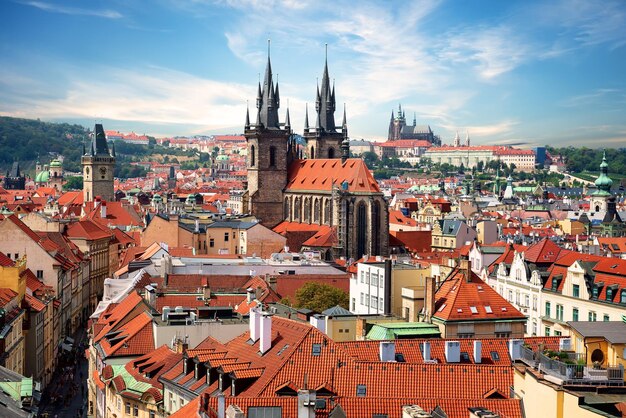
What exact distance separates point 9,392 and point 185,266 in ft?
124

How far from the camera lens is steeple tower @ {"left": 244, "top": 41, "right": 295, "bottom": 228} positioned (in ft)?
387

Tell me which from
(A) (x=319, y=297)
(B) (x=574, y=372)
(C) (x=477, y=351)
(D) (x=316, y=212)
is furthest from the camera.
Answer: (D) (x=316, y=212)

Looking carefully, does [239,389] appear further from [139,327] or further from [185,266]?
[185,266]

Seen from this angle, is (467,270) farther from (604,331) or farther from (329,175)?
(329,175)

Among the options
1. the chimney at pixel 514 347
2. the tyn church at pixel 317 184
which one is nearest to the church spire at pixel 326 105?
the tyn church at pixel 317 184

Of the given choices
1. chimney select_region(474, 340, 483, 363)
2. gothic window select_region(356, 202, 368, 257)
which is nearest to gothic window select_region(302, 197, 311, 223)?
gothic window select_region(356, 202, 368, 257)

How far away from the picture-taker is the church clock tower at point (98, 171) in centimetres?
16688

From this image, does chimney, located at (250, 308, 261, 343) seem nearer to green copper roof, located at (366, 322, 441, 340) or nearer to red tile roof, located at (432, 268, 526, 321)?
green copper roof, located at (366, 322, 441, 340)

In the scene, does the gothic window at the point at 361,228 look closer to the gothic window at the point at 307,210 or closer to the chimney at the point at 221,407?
the gothic window at the point at 307,210

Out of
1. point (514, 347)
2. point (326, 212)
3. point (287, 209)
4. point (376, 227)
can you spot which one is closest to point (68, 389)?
point (514, 347)

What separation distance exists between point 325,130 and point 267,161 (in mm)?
12588

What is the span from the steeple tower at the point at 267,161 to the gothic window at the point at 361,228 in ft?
53.7

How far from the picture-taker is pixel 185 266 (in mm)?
69500

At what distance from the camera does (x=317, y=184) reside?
11269 cm
